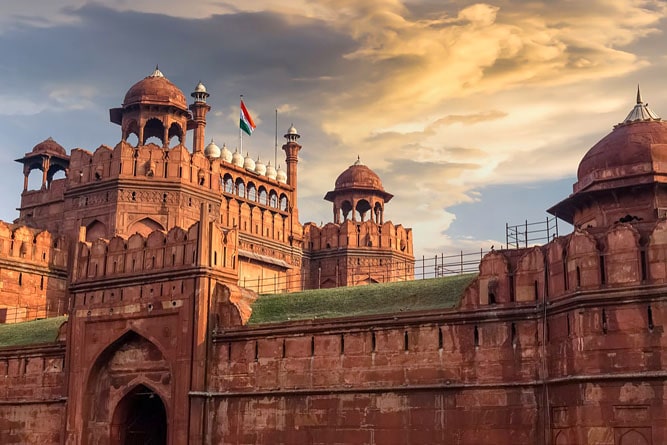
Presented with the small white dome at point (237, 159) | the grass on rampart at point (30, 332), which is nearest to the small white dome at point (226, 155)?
the small white dome at point (237, 159)

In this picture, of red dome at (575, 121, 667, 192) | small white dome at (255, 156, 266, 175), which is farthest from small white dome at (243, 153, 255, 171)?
red dome at (575, 121, 667, 192)

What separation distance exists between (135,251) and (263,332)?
517 centimetres

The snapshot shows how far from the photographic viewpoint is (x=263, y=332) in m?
22.9

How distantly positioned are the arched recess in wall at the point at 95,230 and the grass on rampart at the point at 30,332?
12.6 ft

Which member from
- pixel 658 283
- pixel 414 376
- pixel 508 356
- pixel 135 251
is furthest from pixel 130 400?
pixel 658 283

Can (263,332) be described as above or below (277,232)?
below

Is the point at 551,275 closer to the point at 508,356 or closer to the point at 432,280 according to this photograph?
the point at 508,356

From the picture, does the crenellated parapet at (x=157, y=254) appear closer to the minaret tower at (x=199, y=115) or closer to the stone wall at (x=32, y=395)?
the stone wall at (x=32, y=395)

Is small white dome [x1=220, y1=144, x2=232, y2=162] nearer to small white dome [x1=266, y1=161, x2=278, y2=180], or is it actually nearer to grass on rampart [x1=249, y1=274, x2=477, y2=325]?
small white dome [x1=266, y1=161, x2=278, y2=180]

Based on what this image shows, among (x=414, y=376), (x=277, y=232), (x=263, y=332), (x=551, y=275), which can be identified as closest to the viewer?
(x=551, y=275)

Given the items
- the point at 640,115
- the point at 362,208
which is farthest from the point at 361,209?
the point at 640,115

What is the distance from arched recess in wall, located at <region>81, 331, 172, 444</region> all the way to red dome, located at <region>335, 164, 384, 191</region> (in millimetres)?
19192

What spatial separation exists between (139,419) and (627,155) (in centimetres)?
1479

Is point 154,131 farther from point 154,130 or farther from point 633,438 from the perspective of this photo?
point 633,438
